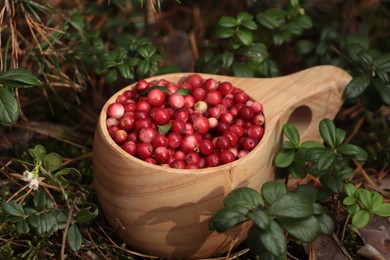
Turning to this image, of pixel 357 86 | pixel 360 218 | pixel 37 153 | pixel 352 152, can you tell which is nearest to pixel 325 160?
pixel 352 152

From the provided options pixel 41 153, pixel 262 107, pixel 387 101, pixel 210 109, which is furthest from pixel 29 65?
pixel 387 101

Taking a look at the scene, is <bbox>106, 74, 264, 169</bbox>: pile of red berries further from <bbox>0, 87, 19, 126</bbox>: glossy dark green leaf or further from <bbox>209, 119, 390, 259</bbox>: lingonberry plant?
<bbox>0, 87, 19, 126</bbox>: glossy dark green leaf

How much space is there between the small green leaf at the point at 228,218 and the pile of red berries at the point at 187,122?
24 cm

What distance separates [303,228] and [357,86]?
0.76m

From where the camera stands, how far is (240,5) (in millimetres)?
3074

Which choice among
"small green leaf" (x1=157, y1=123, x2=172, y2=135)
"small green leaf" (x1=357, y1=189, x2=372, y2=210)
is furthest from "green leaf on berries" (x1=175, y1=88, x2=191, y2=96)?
"small green leaf" (x1=357, y1=189, x2=372, y2=210)

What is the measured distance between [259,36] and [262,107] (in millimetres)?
832

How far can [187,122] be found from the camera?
77.6 inches

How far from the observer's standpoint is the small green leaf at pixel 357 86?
2.13 m

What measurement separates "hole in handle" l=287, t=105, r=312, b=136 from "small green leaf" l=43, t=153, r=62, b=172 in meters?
0.98

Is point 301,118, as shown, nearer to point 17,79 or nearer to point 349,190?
point 349,190

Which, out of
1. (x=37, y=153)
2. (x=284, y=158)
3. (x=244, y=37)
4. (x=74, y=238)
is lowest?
(x=74, y=238)

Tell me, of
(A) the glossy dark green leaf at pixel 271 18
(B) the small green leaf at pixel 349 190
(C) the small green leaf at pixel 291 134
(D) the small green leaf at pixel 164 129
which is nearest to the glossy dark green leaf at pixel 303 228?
(B) the small green leaf at pixel 349 190

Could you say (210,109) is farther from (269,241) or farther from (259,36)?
(259,36)
